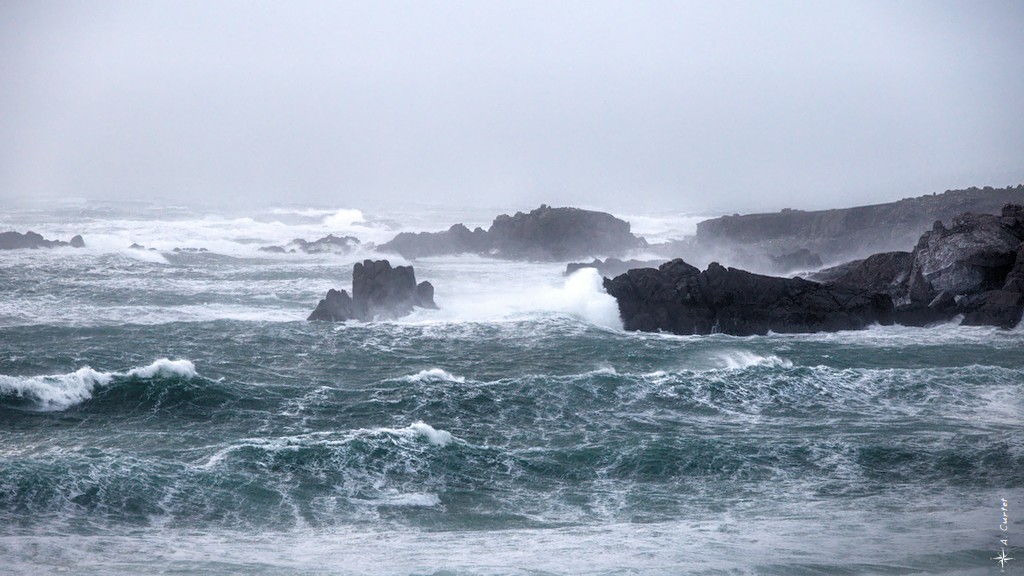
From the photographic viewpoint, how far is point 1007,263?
1089 inches

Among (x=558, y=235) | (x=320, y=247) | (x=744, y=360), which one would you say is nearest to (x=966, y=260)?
(x=744, y=360)

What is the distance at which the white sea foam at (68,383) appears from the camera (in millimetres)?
17984

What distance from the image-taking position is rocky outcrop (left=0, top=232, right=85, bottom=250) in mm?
45031

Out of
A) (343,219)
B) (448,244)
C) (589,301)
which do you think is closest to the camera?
(589,301)

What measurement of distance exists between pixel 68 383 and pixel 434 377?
7.52 m

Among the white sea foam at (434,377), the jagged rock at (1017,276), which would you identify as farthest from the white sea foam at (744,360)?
the jagged rock at (1017,276)

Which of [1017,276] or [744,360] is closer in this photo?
[744,360]

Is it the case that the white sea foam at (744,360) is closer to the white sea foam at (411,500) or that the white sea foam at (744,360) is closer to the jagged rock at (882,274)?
the jagged rock at (882,274)

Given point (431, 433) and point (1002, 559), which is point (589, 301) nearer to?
point (431, 433)

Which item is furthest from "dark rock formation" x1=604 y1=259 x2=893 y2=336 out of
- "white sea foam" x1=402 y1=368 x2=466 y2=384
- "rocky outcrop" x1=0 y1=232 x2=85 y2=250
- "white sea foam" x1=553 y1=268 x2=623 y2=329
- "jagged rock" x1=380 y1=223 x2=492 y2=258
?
"rocky outcrop" x1=0 y1=232 x2=85 y2=250

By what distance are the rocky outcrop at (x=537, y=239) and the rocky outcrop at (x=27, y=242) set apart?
15974 millimetres

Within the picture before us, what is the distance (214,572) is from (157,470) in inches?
153

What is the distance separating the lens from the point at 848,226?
4706 cm

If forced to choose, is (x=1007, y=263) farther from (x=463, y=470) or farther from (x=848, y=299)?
(x=463, y=470)
